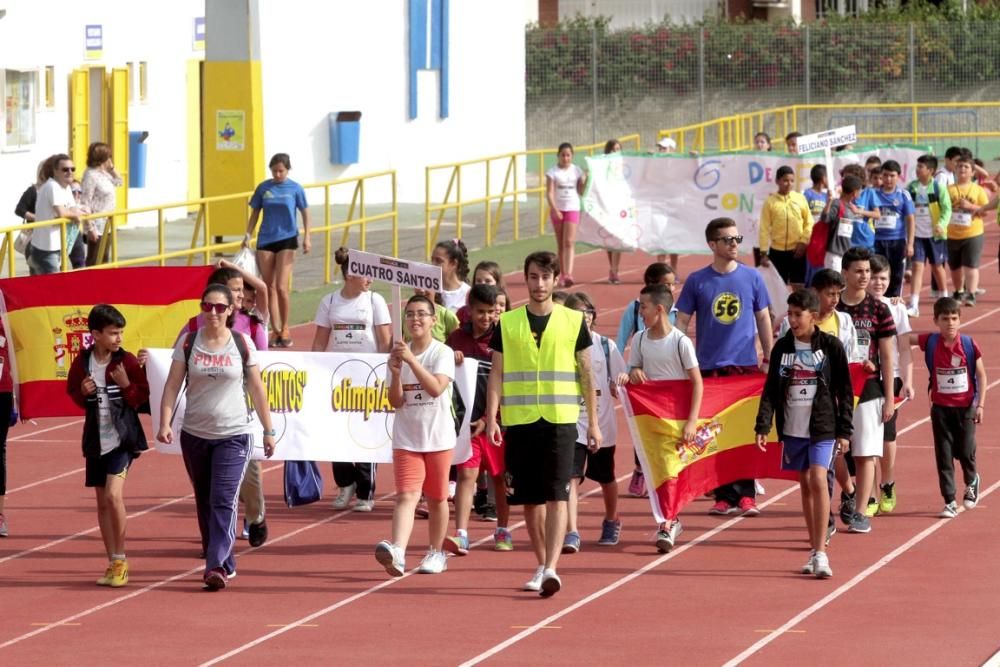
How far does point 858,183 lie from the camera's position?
1988cm

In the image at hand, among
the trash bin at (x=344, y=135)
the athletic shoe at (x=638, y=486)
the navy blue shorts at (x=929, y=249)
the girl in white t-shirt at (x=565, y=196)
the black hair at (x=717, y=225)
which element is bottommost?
the athletic shoe at (x=638, y=486)

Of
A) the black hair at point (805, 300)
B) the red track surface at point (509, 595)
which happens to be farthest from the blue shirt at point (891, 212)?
the black hair at point (805, 300)

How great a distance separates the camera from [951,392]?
12742 mm

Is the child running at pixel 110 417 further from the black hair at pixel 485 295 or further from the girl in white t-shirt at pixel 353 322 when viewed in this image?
the black hair at pixel 485 295

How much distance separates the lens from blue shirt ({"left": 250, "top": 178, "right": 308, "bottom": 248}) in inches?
837

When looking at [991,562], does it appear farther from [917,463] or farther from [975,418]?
[917,463]

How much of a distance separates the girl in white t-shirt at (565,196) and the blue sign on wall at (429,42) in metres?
12.7

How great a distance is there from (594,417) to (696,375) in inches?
46.1

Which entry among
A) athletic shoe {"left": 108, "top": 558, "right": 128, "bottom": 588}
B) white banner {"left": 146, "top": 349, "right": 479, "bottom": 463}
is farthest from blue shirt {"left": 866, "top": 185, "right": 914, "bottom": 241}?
athletic shoe {"left": 108, "top": 558, "right": 128, "bottom": 588}

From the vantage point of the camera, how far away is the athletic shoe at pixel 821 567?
431 inches

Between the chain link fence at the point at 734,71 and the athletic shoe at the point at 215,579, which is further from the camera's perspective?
the chain link fence at the point at 734,71

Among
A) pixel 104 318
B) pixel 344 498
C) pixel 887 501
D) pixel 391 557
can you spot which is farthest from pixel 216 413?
pixel 887 501

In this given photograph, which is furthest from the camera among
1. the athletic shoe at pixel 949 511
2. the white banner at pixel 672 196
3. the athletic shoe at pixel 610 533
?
the white banner at pixel 672 196

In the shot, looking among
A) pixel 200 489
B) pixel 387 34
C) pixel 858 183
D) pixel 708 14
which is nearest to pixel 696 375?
pixel 200 489
